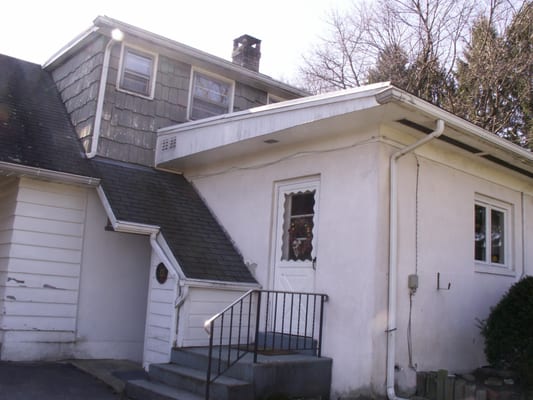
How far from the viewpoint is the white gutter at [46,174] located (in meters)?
7.36

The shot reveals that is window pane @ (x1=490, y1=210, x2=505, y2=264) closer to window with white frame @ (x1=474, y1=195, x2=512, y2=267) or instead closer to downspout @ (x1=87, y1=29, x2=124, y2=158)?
window with white frame @ (x1=474, y1=195, x2=512, y2=267)

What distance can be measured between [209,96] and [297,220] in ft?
12.9

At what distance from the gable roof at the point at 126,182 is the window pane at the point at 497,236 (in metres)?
3.80

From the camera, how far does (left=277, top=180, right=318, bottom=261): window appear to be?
24.4ft

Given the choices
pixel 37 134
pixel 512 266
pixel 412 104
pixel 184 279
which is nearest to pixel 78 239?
pixel 37 134

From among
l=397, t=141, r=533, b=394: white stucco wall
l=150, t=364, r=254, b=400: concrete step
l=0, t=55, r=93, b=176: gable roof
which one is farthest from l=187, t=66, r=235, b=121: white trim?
l=150, t=364, r=254, b=400: concrete step

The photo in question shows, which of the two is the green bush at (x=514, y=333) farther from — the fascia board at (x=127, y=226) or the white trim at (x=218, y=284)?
the fascia board at (x=127, y=226)

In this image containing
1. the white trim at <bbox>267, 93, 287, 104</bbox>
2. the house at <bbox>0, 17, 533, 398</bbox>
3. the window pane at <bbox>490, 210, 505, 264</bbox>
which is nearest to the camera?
the house at <bbox>0, 17, 533, 398</bbox>

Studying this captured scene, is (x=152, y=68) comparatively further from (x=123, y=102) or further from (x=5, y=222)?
(x=5, y=222)

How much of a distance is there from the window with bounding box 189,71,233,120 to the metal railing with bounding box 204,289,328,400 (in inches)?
159

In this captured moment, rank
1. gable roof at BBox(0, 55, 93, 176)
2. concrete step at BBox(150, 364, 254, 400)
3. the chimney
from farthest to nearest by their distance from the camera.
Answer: the chimney < gable roof at BBox(0, 55, 93, 176) < concrete step at BBox(150, 364, 254, 400)

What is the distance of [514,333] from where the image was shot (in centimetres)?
683

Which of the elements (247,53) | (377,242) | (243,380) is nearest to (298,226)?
(377,242)

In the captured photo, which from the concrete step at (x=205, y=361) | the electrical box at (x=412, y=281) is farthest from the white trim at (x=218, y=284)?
the electrical box at (x=412, y=281)
